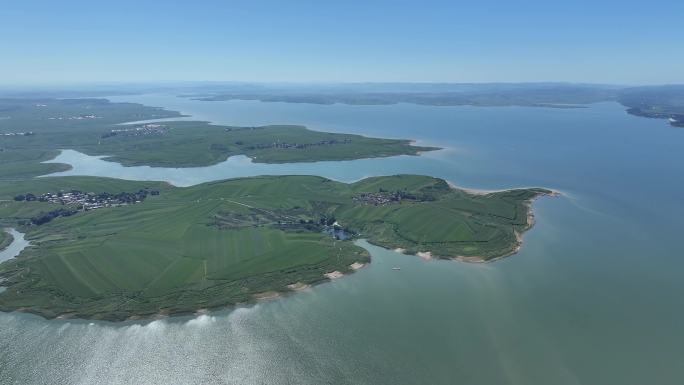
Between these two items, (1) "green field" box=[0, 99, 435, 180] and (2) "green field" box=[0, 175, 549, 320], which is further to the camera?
(1) "green field" box=[0, 99, 435, 180]

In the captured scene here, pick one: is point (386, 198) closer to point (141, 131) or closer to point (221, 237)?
point (221, 237)

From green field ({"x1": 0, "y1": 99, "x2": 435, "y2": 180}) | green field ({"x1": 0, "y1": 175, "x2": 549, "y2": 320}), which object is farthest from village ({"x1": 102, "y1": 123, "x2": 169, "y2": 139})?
green field ({"x1": 0, "y1": 175, "x2": 549, "y2": 320})

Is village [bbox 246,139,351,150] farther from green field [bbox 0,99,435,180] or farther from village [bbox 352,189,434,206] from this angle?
village [bbox 352,189,434,206]

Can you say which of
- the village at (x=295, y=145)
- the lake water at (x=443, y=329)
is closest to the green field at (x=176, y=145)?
the village at (x=295, y=145)

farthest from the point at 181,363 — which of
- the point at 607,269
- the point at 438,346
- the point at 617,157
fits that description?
the point at 617,157

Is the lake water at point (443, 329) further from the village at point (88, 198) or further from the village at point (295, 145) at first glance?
the village at point (295, 145)

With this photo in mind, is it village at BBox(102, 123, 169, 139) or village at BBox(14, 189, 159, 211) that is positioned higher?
village at BBox(102, 123, 169, 139)

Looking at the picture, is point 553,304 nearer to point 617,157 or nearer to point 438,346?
point 438,346
